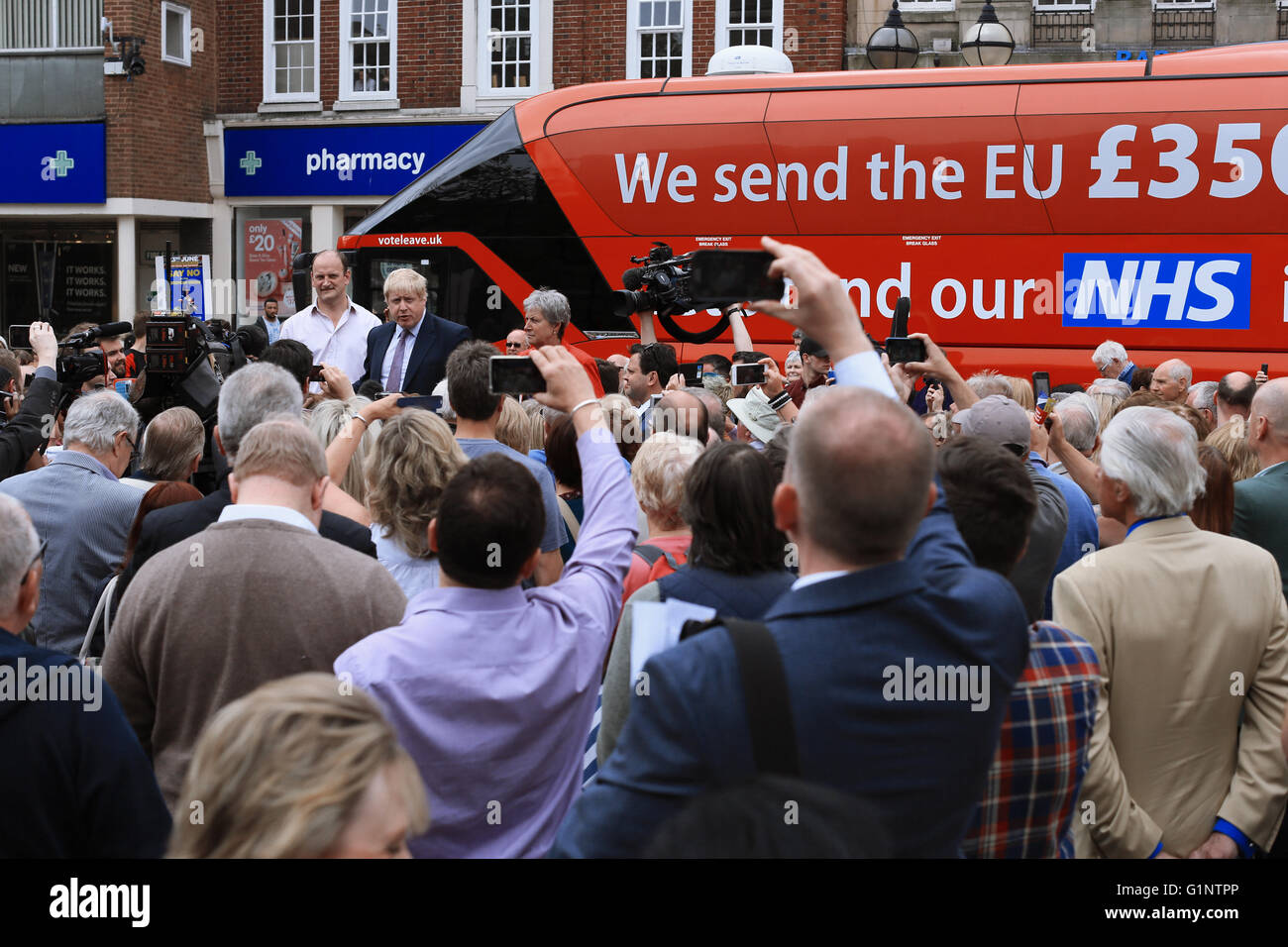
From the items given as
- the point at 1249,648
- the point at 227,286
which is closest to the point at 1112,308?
the point at 1249,648

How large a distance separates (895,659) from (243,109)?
22.5 m

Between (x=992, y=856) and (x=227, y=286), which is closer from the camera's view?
(x=992, y=856)

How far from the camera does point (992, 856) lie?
259 cm

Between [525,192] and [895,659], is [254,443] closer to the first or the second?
[895,659]

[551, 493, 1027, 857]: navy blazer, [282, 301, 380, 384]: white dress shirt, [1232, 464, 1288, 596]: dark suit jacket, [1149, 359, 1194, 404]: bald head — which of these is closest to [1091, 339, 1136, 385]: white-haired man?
[1149, 359, 1194, 404]: bald head

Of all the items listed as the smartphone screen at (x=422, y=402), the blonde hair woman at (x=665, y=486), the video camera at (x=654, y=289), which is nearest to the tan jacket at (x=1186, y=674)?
the blonde hair woman at (x=665, y=486)

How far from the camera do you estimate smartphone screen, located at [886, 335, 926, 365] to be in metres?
3.94

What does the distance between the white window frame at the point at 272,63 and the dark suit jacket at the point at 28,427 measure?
17.6 meters

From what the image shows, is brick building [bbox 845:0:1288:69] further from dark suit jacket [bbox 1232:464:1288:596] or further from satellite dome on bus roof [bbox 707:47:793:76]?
dark suit jacket [bbox 1232:464:1288:596]

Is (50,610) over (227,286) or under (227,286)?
under

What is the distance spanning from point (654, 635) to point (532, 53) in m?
19.7

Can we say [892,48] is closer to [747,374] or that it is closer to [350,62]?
[747,374]

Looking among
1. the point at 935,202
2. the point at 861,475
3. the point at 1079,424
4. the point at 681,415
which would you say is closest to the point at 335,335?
the point at 681,415

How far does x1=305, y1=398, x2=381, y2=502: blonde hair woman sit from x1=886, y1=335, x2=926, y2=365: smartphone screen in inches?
74.2
